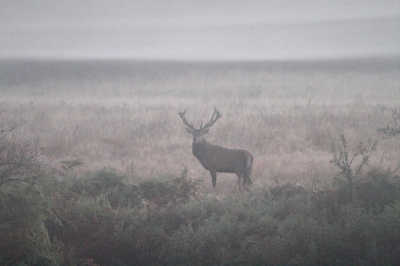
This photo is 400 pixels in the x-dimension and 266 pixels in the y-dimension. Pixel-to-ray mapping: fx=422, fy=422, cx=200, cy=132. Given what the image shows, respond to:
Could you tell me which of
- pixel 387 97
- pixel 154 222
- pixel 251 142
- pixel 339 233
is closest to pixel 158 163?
pixel 251 142

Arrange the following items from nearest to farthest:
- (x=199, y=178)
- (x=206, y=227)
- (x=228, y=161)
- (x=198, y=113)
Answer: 1. (x=206, y=227)
2. (x=228, y=161)
3. (x=199, y=178)
4. (x=198, y=113)

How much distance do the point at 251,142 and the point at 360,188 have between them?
322 inches

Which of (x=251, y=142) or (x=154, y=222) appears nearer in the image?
(x=154, y=222)

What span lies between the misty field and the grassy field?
0.09 meters

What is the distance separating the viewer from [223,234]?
223 inches

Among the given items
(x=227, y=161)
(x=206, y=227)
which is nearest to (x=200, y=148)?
(x=227, y=161)

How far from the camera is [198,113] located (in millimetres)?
20203

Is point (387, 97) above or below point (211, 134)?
above

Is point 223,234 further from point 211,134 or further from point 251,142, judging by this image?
point 211,134

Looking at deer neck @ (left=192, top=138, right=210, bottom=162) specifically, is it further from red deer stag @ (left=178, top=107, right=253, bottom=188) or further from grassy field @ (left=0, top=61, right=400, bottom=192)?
grassy field @ (left=0, top=61, right=400, bottom=192)

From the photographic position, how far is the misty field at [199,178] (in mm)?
5258

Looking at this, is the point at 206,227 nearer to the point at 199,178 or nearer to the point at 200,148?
the point at 199,178

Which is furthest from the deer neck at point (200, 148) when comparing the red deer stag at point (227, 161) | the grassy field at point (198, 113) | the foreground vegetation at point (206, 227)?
the foreground vegetation at point (206, 227)

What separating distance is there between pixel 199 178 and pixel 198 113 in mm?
9771
